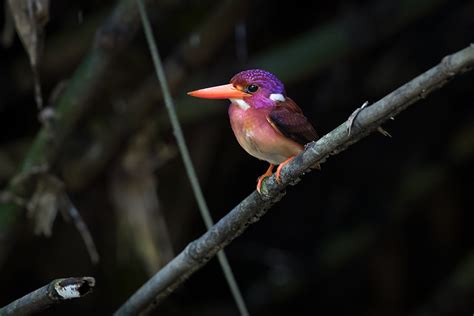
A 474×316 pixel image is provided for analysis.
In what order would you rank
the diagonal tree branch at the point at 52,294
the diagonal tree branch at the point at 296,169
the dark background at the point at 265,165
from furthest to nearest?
the dark background at the point at 265,165 → the diagonal tree branch at the point at 52,294 → the diagonal tree branch at the point at 296,169

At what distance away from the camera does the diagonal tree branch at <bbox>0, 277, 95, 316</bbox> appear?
1100 mm

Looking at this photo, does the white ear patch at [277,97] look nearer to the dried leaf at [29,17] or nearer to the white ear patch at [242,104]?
the white ear patch at [242,104]

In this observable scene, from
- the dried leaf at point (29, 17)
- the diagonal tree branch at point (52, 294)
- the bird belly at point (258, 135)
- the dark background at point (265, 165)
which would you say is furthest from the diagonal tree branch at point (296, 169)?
the dark background at point (265, 165)

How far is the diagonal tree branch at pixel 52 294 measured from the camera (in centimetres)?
110

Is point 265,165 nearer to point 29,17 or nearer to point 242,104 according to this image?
point 29,17

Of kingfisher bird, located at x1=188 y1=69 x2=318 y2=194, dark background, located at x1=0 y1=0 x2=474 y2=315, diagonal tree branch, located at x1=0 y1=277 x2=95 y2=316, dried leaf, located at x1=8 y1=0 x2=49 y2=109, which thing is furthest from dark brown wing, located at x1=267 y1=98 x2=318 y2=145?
dark background, located at x1=0 y1=0 x2=474 y2=315

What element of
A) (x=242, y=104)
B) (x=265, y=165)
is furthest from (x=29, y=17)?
(x=265, y=165)

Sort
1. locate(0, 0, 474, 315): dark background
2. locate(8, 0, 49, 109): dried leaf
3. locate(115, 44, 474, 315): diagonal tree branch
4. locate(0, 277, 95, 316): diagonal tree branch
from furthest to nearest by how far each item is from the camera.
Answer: locate(0, 0, 474, 315): dark background, locate(8, 0, 49, 109): dried leaf, locate(0, 277, 95, 316): diagonal tree branch, locate(115, 44, 474, 315): diagonal tree branch

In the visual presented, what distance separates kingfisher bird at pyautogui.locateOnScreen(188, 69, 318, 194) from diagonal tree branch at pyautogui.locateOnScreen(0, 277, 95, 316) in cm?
30

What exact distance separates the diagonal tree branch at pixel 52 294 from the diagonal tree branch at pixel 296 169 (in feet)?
1.05

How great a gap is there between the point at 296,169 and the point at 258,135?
7 cm

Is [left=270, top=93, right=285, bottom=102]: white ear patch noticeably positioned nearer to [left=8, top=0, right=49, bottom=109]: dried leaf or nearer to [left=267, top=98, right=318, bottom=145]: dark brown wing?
[left=267, top=98, right=318, bottom=145]: dark brown wing

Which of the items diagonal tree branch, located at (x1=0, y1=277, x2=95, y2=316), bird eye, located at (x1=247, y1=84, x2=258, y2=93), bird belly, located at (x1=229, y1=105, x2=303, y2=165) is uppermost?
bird eye, located at (x1=247, y1=84, x2=258, y2=93)

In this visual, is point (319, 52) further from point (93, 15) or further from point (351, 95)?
point (93, 15)
